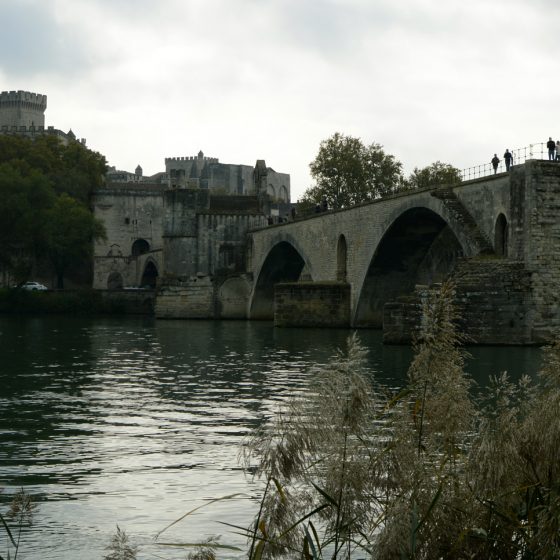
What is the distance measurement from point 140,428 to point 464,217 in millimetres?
20968

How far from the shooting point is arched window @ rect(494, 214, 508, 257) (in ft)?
104

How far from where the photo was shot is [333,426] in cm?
535

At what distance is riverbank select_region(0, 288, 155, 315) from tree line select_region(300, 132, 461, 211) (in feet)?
46.4

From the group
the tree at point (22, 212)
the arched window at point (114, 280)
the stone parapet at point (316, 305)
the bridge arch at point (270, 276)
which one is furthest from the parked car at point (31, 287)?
the stone parapet at point (316, 305)

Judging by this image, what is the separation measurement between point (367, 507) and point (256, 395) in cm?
1281

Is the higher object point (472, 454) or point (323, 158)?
point (323, 158)

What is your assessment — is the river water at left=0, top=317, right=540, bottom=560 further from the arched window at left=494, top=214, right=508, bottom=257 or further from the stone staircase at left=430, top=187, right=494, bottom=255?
the arched window at left=494, top=214, right=508, bottom=257

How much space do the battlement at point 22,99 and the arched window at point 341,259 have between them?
83.3 metres

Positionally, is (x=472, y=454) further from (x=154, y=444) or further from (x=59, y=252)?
(x=59, y=252)

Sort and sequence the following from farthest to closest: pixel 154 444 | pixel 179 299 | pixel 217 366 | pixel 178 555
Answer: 1. pixel 179 299
2. pixel 217 366
3. pixel 154 444
4. pixel 178 555

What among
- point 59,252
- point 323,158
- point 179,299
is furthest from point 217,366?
point 323,158

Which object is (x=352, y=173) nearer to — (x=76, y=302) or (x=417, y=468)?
(x=76, y=302)

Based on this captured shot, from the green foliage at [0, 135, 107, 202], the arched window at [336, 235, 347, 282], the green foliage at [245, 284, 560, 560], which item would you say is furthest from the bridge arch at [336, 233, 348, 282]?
the green foliage at [245, 284, 560, 560]

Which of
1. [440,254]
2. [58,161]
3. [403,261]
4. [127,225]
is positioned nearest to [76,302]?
[58,161]
